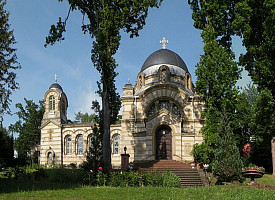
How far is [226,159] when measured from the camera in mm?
17078

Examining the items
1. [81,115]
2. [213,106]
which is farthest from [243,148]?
[81,115]

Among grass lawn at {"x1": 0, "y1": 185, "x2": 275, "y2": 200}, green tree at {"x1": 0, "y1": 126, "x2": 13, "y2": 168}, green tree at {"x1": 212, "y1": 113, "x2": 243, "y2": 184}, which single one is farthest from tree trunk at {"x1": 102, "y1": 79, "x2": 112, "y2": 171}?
green tree at {"x1": 0, "y1": 126, "x2": 13, "y2": 168}

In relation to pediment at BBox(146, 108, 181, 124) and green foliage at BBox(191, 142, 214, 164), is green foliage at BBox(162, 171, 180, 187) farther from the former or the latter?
pediment at BBox(146, 108, 181, 124)

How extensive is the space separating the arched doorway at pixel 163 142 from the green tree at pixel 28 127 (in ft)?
70.9

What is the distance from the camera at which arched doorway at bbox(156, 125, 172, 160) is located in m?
27.6

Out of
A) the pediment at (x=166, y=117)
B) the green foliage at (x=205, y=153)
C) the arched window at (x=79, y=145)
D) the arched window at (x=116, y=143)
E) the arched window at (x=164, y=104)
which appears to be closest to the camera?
the green foliage at (x=205, y=153)

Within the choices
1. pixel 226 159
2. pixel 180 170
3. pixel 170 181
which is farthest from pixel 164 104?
pixel 170 181

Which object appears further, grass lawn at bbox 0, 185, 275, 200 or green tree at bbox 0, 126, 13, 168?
green tree at bbox 0, 126, 13, 168

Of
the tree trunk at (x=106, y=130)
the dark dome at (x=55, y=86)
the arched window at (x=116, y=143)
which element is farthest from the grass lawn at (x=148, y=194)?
the dark dome at (x=55, y=86)

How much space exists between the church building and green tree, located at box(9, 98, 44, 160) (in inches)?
336

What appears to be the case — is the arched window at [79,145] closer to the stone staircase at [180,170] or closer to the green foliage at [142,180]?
the stone staircase at [180,170]

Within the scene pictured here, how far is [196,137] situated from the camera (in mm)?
27656

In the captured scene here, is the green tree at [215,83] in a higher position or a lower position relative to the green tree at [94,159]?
higher

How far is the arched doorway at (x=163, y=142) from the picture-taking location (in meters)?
27.6
